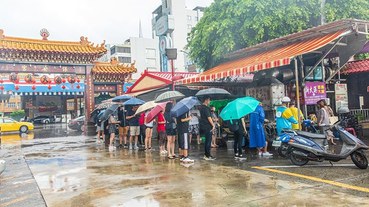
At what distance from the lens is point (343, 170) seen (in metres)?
6.48

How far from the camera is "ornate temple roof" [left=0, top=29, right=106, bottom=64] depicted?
1895 centimetres

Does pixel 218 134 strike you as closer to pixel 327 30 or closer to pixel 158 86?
pixel 158 86

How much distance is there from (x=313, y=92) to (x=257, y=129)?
10.7ft

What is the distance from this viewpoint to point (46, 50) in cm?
1973

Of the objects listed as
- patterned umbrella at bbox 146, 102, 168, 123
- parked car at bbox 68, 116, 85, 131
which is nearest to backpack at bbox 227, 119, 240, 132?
patterned umbrella at bbox 146, 102, 168, 123

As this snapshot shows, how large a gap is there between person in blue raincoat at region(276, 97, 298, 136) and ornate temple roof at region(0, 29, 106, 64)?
52.2 ft

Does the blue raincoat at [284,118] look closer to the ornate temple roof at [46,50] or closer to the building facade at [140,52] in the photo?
the ornate temple roof at [46,50]

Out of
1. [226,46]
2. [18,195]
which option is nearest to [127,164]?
[18,195]

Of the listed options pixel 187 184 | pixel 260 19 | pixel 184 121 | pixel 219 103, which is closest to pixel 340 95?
pixel 219 103

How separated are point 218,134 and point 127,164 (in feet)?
14.8

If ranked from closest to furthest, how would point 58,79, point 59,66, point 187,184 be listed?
point 187,184 → point 59,66 → point 58,79

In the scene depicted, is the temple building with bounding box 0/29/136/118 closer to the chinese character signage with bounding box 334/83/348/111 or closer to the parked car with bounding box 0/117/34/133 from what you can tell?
the parked car with bounding box 0/117/34/133

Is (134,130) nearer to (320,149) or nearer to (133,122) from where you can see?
(133,122)

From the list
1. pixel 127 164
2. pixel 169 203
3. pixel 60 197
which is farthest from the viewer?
pixel 127 164
